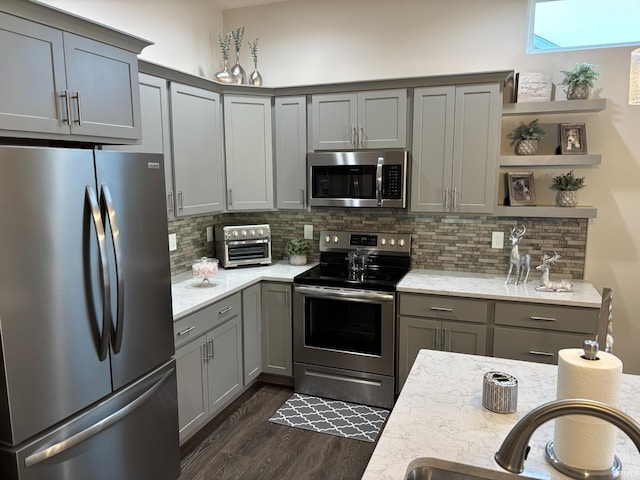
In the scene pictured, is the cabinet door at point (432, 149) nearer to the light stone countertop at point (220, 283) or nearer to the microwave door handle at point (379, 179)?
the microwave door handle at point (379, 179)

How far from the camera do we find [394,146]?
3367 millimetres

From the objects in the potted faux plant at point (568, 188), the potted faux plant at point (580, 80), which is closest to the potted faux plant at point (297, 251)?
the potted faux plant at point (568, 188)

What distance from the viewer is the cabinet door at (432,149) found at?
322 centimetres

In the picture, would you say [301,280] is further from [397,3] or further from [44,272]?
[397,3]

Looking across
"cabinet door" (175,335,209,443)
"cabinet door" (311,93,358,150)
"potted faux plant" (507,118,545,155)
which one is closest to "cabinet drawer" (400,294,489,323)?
"potted faux plant" (507,118,545,155)

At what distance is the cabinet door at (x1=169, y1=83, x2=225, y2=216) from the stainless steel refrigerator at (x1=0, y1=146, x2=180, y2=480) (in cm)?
86

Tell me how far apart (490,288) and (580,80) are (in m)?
1.47

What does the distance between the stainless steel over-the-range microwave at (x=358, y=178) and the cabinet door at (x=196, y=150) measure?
0.71m

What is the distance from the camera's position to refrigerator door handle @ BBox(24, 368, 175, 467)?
166cm

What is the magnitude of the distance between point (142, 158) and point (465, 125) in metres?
2.16

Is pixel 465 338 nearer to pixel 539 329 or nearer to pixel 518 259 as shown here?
pixel 539 329

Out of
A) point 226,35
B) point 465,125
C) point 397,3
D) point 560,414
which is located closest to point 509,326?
point 465,125

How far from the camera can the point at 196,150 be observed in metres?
3.19

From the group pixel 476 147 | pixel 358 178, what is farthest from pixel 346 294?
pixel 476 147
